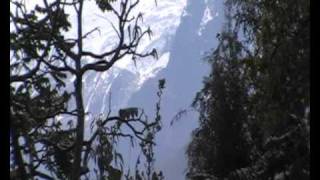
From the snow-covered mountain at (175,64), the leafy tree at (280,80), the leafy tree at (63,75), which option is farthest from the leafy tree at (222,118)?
the snow-covered mountain at (175,64)

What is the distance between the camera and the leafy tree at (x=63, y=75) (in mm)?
8023

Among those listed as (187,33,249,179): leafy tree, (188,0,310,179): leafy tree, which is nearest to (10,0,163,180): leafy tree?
(188,0,310,179): leafy tree

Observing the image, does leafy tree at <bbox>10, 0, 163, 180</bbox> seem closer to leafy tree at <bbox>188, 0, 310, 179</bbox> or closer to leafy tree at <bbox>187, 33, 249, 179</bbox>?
leafy tree at <bbox>188, 0, 310, 179</bbox>

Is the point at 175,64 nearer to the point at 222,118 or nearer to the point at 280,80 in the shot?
the point at 222,118

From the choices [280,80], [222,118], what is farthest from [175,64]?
[280,80]

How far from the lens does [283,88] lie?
23.2 ft

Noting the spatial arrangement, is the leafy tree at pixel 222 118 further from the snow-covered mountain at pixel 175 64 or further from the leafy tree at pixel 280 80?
the snow-covered mountain at pixel 175 64

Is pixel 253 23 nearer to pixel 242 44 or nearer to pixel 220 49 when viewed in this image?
pixel 242 44

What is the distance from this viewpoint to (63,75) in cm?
1100

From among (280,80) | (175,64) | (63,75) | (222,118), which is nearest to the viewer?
(280,80)

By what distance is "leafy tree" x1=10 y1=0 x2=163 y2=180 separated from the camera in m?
8.02

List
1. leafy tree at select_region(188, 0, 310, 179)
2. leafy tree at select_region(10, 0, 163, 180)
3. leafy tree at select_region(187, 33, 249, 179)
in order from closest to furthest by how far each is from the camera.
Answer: leafy tree at select_region(188, 0, 310, 179), leafy tree at select_region(10, 0, 163, 180), leafy tree at select_region(187, 33, 249, 179)

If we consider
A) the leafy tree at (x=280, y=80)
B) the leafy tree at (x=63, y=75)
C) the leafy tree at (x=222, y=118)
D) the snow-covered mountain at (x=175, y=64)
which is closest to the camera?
the leafy tree at (x=280, y=80)
